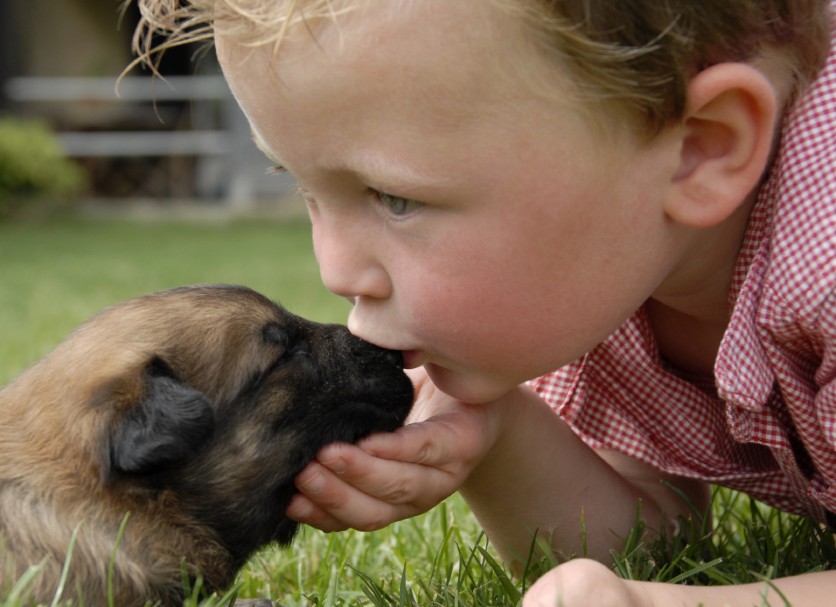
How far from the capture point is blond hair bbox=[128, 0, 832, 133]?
79.0 inches

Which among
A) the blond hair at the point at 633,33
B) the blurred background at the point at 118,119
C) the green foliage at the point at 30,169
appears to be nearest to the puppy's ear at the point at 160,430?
the blond hair at the point at 633,33

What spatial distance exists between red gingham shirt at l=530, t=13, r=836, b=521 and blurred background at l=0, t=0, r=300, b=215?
1512cm

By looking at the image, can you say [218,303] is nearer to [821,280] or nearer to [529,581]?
[529,581]

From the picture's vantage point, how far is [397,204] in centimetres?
218

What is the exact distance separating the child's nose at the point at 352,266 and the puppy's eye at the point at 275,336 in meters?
0.27

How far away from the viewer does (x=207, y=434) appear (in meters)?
2.22

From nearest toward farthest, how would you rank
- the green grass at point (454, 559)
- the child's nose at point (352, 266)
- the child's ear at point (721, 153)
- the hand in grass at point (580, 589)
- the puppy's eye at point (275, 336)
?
the hand in grass at point (580, 589) < the child's ear at point (721, 153) < the child's nose at point (352, 266) < the green grass at point (454, 559) < the puppy's eye at point (275, 336)

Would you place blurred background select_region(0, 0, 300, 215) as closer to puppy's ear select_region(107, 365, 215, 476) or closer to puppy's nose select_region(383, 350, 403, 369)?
puppy's nose select_region(383, 350, 403, 369)

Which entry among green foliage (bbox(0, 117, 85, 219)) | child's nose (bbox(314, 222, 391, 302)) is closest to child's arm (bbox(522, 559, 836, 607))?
child's nose (bbox(314, 222, 391, 302))

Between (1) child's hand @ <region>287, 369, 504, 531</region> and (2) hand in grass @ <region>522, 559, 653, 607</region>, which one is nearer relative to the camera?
(2) hand in grass @ <region>522, 559, 653, 607</region>

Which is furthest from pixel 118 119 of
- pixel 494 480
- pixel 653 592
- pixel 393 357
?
pixel 653 592

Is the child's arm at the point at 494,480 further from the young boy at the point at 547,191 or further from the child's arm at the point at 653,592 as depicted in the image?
the child's arm at the point at 653,592

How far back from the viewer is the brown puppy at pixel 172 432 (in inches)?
87.5

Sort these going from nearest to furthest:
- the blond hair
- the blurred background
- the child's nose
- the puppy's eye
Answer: the blond hair, the child's nose, the puppy's eye, the blurred background
